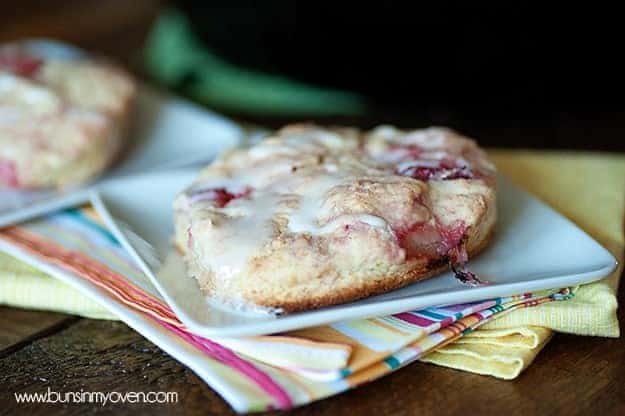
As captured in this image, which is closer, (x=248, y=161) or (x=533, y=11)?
(x=248, y=161)

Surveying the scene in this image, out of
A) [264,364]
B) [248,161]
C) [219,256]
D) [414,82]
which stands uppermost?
[414,82]

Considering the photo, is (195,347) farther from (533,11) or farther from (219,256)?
(533,11)

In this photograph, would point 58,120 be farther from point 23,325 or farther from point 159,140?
point 23,325

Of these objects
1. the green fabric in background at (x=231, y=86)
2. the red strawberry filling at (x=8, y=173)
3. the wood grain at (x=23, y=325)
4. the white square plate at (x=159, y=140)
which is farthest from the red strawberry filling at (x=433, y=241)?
the green fabric in background at (x=231, y=86)

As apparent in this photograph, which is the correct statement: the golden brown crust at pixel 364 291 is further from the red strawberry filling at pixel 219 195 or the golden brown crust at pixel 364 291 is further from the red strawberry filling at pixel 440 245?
the red strawberry filling at pixel 219 195

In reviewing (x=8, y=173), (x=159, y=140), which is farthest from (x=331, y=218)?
(x=159, y=140)

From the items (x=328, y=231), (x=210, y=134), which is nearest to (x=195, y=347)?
(x=328, y=231)

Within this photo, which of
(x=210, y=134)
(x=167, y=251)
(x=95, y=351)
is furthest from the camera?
(x=210, y=134)
